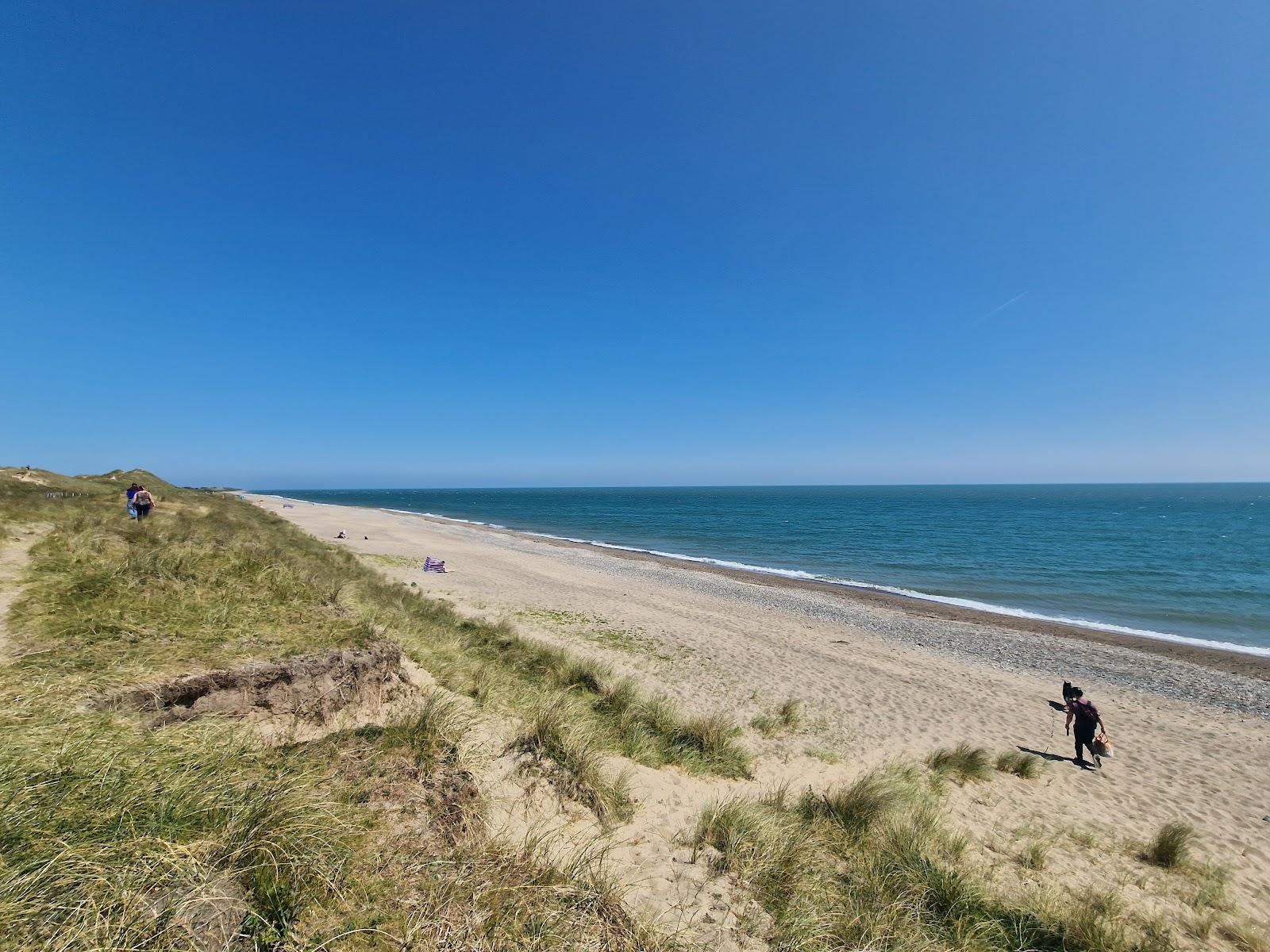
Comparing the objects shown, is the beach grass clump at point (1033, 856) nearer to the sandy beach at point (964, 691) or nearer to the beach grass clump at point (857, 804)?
the sandy beach at point (964, 691)

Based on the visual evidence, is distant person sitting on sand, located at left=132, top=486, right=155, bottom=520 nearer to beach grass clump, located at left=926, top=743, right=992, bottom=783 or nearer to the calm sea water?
beach grass clump, located at left=926, top=743, right=992, bottom=783

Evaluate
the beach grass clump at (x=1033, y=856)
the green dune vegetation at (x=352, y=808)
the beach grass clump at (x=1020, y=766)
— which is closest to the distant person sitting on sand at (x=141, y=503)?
the green dune vegetation at (x=352, y=808)

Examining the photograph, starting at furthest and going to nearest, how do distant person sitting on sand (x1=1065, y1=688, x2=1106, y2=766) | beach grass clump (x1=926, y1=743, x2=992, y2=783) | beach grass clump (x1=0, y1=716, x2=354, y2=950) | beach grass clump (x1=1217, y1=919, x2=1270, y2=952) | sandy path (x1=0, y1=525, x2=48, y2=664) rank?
distant person sitting on sand (x1=1065, y1=688, x2=1106, y2=766), beach grass clump (x1=926, y1=743, x2=992, y2=783), sandy path (x1=0, y1=525, x2=48, y2=664), beach grass clump (x1=1217, y1=919, x2=1270, y2=952), beach grass clump (x1=0, y1=716, x2=354, y2=950)

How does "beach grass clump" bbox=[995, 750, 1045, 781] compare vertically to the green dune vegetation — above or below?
below

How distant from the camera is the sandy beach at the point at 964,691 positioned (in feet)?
24.8

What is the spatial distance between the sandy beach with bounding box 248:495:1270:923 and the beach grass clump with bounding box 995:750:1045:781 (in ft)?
0.74

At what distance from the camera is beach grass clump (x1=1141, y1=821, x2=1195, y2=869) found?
6406 mm

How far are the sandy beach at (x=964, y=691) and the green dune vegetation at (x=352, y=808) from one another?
75cm

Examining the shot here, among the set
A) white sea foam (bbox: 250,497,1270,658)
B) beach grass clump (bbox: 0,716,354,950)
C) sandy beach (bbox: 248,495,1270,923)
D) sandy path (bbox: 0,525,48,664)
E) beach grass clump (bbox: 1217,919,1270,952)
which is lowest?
white sea foam (bbox: 250,497,1270,658)

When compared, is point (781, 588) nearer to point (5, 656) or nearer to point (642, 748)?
point (642, 748)

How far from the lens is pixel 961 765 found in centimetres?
856

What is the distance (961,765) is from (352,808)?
9.64m

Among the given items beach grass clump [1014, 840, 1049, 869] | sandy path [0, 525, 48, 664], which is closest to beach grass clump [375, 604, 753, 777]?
beach grass clump [1014, 840, 1049, 869]

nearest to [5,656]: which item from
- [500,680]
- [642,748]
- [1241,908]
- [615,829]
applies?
[500,680]
